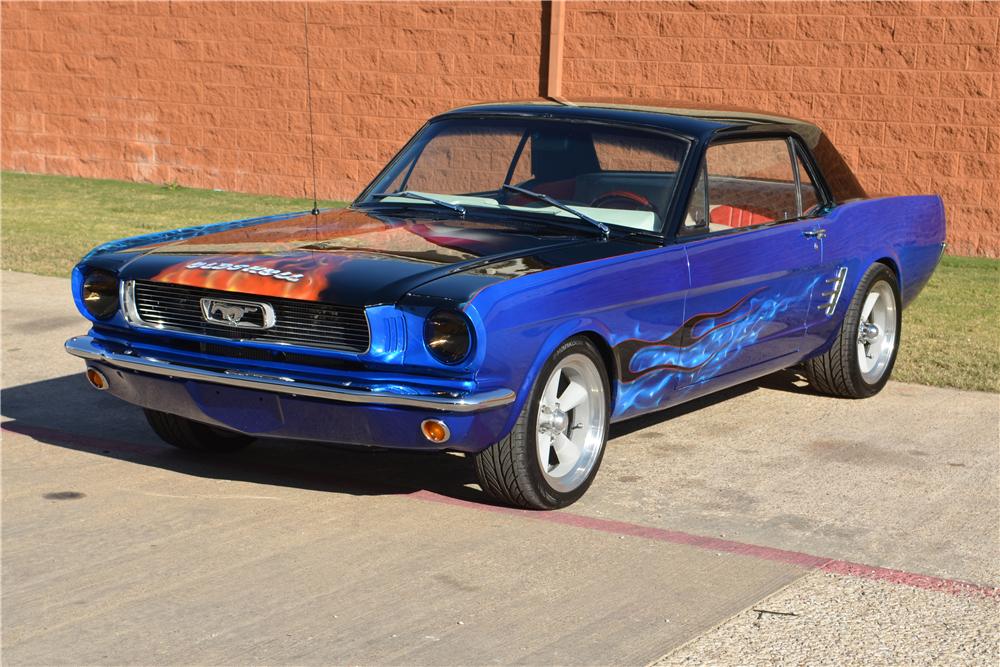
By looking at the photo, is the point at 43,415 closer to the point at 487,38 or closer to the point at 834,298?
the point at 834,298

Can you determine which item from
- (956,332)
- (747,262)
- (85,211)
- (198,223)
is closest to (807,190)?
(747,262)

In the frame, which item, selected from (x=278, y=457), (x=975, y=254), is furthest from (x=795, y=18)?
(x=278, y=457)

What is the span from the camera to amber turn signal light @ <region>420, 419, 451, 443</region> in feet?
15.5

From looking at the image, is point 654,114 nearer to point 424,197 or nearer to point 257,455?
point 424,197

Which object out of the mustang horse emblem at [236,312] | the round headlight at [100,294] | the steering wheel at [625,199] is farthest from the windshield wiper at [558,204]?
the round headlight at [100,294]

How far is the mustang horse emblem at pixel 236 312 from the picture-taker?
16.3ft

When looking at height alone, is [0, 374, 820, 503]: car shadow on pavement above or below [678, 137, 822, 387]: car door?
below

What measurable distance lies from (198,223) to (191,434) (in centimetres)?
813

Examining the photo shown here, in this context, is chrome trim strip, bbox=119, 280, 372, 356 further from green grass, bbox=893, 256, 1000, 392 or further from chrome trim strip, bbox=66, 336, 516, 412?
green grass, bbox=893, 256, 1000, 392

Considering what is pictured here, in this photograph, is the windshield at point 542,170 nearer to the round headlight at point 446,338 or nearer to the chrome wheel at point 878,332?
the round headlight at point 446,338

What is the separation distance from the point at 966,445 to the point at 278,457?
317 cm

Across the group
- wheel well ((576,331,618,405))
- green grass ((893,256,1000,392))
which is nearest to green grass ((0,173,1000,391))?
green grass ((893,256,1000,392))

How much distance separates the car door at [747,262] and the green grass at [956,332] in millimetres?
1527

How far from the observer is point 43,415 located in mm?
6559
